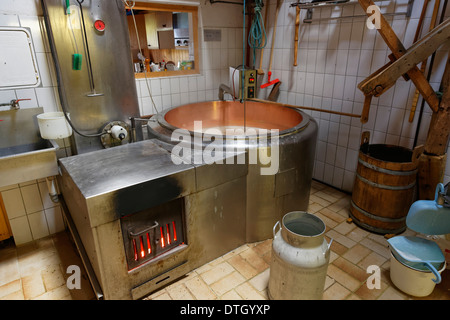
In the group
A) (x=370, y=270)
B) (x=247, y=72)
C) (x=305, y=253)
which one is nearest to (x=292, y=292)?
(x=305, y=253)

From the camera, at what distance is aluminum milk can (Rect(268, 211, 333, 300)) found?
172cm

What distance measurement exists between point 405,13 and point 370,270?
85.1 inches

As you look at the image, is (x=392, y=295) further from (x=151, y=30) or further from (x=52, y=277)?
(x=151, y=30)

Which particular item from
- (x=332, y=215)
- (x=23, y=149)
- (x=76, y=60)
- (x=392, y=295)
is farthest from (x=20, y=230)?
(x=392, y=295)

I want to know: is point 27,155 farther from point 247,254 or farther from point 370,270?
point 370,270

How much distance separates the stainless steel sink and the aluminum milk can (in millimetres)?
1628

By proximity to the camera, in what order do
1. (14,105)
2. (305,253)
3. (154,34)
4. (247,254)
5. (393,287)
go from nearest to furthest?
(305,253), (393,287), (14,105), (247,254), (154,34)

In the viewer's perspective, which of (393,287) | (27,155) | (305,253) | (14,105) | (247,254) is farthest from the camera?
(247,254)

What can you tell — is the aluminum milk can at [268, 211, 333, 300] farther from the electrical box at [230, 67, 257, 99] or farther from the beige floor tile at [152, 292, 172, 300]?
the electrical box at [230, 67, 257, 99]

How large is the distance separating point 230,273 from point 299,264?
70cm

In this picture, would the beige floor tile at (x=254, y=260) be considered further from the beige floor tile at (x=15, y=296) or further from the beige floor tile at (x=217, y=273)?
the beige floor tile at (x=15, y=296)

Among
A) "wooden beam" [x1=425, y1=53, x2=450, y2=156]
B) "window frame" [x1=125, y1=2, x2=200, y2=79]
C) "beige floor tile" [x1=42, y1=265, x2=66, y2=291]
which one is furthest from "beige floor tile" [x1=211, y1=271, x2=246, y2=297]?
"window frame" [x1=125, y1=2, x2=200, y2=79]

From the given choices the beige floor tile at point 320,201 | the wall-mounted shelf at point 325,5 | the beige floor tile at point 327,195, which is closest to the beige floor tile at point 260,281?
the beige floor tile at point 320,201

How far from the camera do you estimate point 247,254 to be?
2.44 meters
